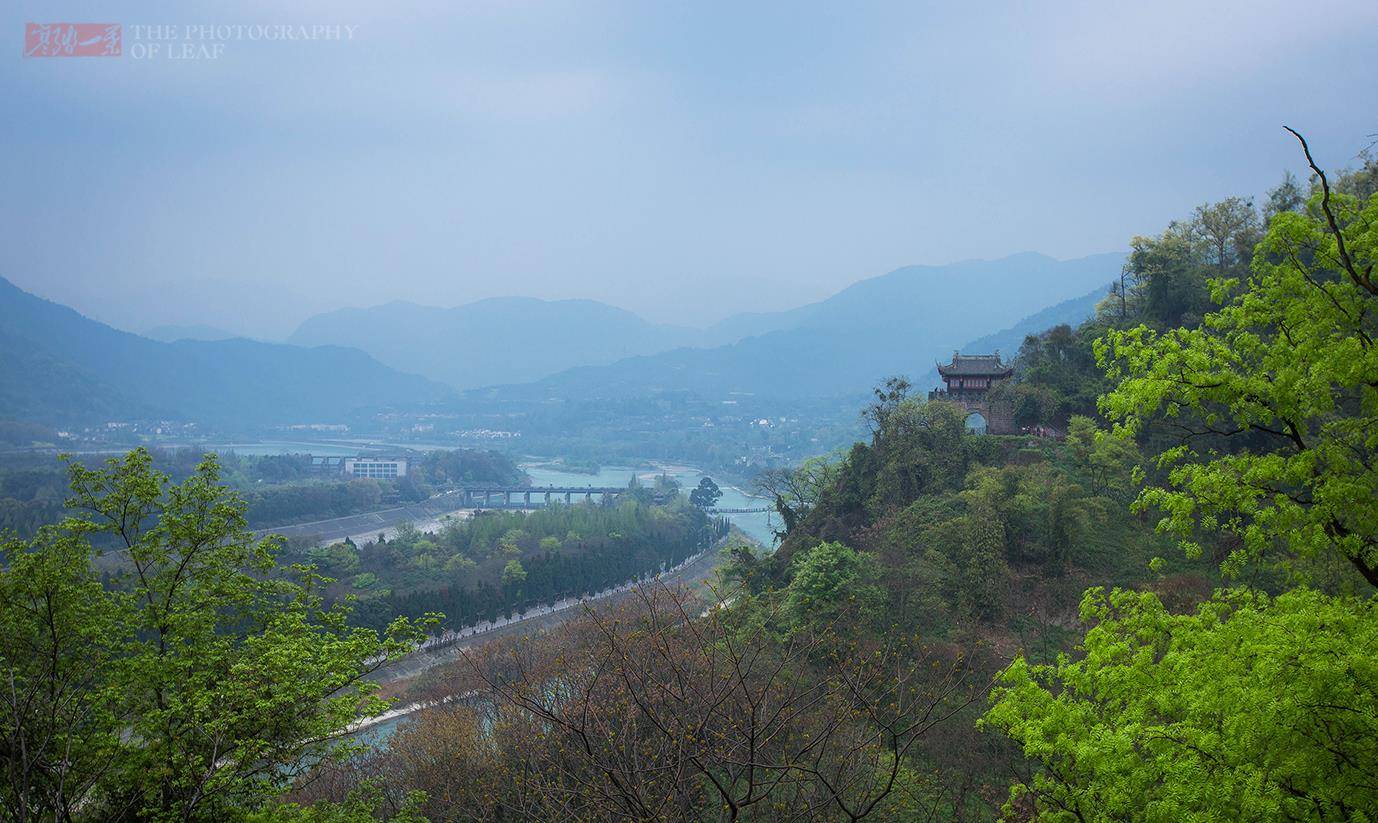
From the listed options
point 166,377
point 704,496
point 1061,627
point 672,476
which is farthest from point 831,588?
point 166,377

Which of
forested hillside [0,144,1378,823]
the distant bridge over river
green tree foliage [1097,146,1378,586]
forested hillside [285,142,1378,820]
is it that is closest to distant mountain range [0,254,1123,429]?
the distant bridge over river

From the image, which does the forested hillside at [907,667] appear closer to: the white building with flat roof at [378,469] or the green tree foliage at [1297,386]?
the green tree foliage at [1297,386]

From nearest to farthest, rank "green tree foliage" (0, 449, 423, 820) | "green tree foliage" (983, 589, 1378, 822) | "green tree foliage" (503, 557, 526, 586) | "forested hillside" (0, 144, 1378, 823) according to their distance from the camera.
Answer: "green tree foliage" (983, 589, 1378, 822) < "forested hillside" (0, 144, 1378, 823) < "green tree foliage" (0, 449, 423, 820) < "green tree foliage" (503, 557, 526, 586)

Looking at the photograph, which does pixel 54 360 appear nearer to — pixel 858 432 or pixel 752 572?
pixel 858 432

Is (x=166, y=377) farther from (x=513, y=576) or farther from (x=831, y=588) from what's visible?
(x=831, y=588)

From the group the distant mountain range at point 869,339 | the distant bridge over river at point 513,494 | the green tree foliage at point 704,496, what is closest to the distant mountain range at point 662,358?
the distant mountain range at point 869,339

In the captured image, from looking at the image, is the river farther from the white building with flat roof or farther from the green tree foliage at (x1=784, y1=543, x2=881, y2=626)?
the green tree foliage at (x1=784, y1=543, x2=881, y2=626)
